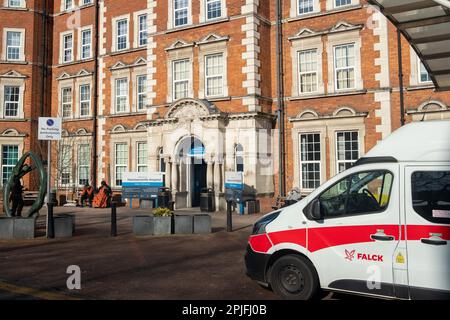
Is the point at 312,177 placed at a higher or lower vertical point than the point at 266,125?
lower

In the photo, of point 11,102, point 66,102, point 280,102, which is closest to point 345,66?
point 280,102

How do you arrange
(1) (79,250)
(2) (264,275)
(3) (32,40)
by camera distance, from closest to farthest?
(2) (264,275) < (1) (79,250) < (3) (32,40)

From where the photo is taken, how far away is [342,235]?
5.72 metres

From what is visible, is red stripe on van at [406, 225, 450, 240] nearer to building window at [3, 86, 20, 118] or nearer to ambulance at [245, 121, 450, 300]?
ambulance at [245, 121, 450, 300]

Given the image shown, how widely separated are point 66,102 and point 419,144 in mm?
26364

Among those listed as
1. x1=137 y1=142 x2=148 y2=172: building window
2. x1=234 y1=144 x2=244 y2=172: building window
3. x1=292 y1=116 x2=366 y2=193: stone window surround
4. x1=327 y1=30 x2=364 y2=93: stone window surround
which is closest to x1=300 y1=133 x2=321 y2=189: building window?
x1=292 y1=116 x2=366 y2=193: stone window surround

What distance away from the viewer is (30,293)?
251 inches

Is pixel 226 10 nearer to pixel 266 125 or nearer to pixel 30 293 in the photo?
pixel 266 125

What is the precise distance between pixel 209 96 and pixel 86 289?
14563 mm

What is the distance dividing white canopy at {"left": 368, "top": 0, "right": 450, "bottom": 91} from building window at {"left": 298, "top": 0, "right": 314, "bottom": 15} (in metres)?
11.3

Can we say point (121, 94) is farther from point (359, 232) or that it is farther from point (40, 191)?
point (359, 232)

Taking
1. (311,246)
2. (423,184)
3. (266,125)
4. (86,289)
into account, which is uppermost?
(266,125)

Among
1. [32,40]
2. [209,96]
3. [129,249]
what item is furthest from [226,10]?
[32,40]

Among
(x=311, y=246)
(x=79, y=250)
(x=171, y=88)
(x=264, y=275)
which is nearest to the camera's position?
(x=311, y=246)
